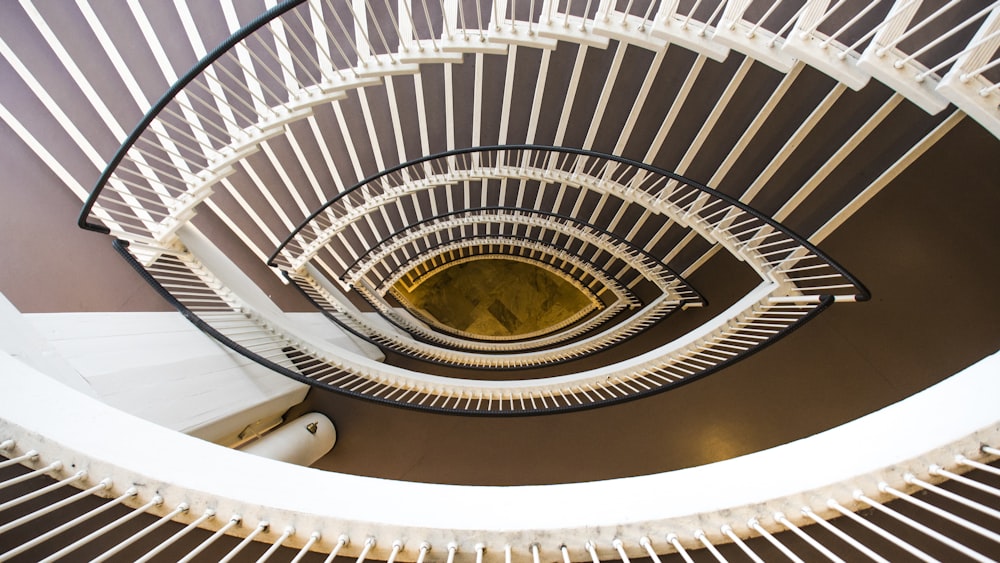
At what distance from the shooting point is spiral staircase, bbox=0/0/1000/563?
1.65 metres

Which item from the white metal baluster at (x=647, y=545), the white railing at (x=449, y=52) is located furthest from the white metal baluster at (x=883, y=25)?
the white metal baluster at (x=647, y=545)

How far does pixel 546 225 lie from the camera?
7.41 metres

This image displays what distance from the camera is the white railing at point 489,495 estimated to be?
1565 mm

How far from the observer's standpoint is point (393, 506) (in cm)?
173

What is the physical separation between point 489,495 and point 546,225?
19.8 ft

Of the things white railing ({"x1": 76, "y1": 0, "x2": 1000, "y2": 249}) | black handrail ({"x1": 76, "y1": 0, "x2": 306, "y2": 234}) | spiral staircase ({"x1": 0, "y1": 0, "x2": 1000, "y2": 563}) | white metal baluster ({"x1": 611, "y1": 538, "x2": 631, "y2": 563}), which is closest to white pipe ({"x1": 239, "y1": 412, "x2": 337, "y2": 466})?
spiral staircase ({"x1": 0, "y1": 0, "x2": 1000, "y2": 563})

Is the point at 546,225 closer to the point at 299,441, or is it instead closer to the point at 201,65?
the point at 299,441

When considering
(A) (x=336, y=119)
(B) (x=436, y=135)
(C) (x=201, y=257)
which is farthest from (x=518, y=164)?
(C) (x=201, y=257)

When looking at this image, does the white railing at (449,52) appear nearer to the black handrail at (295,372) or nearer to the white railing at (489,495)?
the black handrail at (295,372)

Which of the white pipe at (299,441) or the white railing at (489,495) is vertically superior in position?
the white railing at (489,495)

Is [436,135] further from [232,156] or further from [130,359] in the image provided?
[130,359]

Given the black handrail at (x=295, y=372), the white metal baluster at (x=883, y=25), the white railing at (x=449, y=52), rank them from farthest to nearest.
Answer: the black handrail at (x=295, y=372) → the white railing at (x=449, y=52) → the white metal baluster at (x=883, y=25)

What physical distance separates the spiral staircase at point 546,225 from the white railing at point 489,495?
12mm

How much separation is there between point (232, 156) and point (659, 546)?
4694 mm
